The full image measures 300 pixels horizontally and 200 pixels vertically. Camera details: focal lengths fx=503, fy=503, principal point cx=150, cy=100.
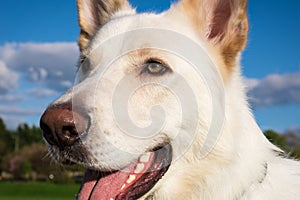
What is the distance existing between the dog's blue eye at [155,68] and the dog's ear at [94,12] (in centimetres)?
128

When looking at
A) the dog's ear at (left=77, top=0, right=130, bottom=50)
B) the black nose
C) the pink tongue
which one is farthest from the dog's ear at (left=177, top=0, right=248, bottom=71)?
the black nose

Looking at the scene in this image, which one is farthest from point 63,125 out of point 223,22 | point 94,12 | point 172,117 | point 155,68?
point 94,12

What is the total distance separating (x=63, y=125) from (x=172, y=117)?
1124mm

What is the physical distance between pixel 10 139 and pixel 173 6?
10645 centimetres

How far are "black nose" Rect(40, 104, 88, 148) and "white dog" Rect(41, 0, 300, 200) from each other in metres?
0.01

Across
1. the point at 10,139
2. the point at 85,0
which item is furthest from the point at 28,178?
the point at 85,0

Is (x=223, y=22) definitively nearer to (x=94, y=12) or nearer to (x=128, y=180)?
(x=94, y=12)

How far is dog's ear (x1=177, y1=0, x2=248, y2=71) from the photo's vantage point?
4809 millimetres

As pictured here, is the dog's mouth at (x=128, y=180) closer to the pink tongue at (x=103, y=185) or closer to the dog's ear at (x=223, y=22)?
the pink tongue at (x=103, y=185)

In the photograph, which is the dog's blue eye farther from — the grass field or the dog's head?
the grass field

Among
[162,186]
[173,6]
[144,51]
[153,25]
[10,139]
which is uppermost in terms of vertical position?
[10,139]

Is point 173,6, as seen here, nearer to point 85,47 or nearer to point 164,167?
point 85,47

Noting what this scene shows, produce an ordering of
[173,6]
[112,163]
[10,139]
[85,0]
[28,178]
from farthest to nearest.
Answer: [10,139] → [28,178] → [85,0] → [173,6] → [112,163]

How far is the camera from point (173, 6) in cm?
527
